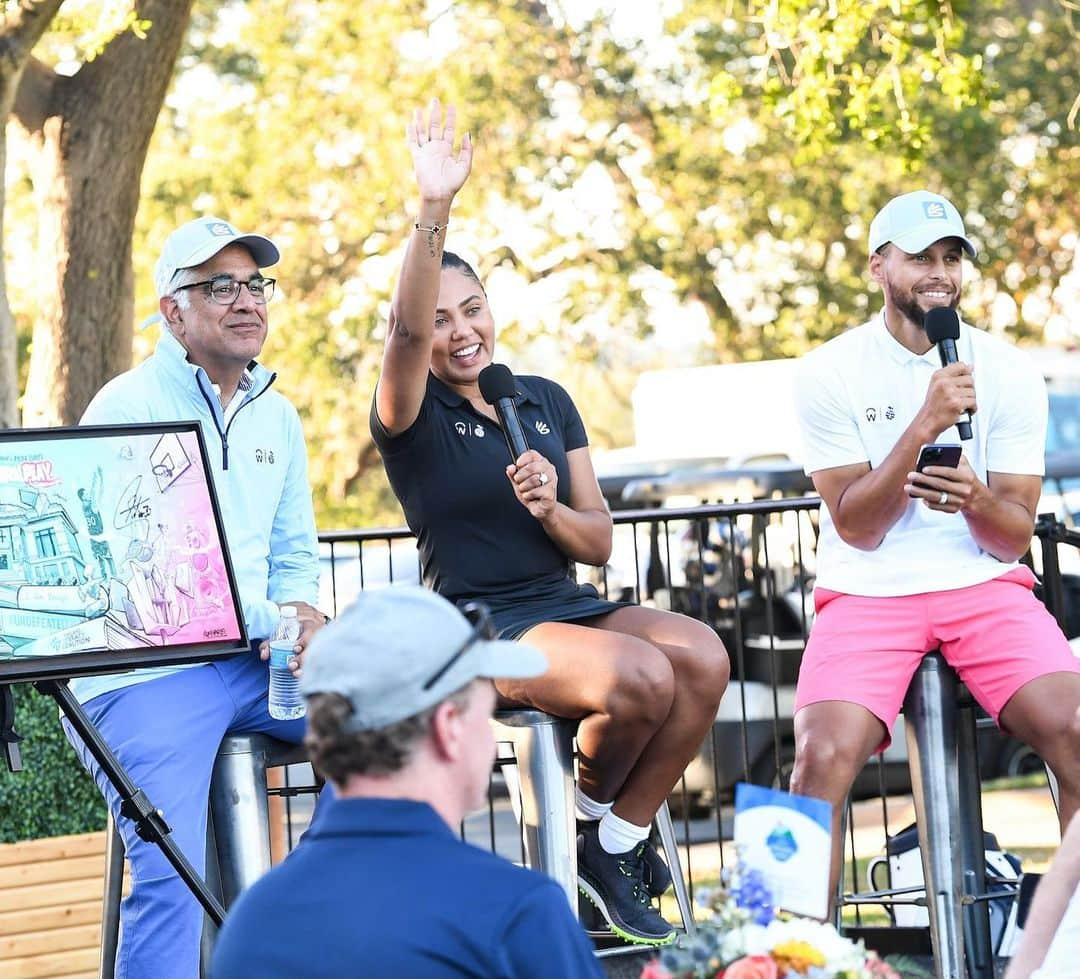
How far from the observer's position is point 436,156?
4.36 metres

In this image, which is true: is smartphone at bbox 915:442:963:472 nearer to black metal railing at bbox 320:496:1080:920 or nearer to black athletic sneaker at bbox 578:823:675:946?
black athletic sneaker at bbox 578:823:675:946

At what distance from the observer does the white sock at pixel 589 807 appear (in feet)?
14.9

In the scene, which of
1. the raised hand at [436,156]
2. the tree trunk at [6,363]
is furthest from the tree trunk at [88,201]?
the raised hand at [436,156]

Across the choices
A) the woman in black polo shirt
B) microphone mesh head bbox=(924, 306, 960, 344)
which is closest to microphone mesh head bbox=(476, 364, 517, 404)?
the woman in black polo shirt

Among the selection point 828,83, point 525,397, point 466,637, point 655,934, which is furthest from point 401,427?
point 828,83

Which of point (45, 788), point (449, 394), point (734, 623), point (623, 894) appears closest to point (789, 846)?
point (623, 894)

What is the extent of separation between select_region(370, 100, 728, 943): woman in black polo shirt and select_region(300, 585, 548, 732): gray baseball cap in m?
2.11

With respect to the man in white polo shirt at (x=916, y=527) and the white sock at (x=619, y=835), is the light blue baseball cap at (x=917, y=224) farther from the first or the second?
the white sock at (x=619, y=835)

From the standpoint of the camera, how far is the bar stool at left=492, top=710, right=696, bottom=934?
431cm

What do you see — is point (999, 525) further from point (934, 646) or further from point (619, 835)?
point (619, 835)

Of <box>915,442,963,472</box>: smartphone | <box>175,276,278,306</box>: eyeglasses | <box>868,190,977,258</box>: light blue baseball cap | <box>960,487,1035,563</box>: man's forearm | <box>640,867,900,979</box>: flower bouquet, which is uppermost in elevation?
<box>868,190,977,258</box>: light blue baseball cap

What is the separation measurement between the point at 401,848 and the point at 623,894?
94.6 inches

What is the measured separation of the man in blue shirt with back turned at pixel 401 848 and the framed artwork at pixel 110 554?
5.09 ft

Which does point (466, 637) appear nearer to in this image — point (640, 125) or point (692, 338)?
point (640, 125)
